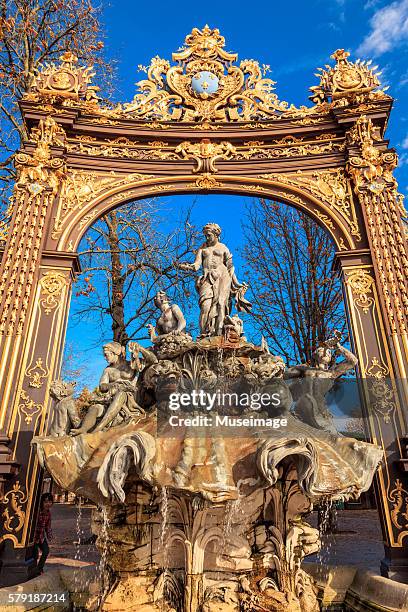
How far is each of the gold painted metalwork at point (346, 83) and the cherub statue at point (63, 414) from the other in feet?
25.1

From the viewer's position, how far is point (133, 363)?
5969mm

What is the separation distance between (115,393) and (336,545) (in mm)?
5570

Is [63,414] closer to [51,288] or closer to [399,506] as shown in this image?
[51,288]

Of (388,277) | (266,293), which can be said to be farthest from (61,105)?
(266,293)

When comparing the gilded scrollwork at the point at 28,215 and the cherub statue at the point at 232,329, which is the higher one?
the gilded scrollwork at the point at 28,215

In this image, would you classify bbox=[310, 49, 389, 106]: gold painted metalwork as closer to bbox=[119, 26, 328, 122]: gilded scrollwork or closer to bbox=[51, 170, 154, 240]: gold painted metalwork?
bbox=[119, 26, 328, 122]: gilded scrollwork

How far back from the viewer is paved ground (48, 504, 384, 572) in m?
6.65

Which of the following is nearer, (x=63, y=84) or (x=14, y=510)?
(x=14, y=510)

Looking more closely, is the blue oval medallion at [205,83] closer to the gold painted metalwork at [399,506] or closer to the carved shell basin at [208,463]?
the carved shell basin at [208,463]

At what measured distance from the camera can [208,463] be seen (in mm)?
4070

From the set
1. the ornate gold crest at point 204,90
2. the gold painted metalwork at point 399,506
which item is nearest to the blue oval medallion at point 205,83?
the ornate gold crest at point 204,90

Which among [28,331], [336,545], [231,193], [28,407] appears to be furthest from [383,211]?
[28,407]

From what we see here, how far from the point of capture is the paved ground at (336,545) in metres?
6.65

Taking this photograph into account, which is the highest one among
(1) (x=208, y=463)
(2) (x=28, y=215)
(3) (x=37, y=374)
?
(2) (x=28, y=215)
